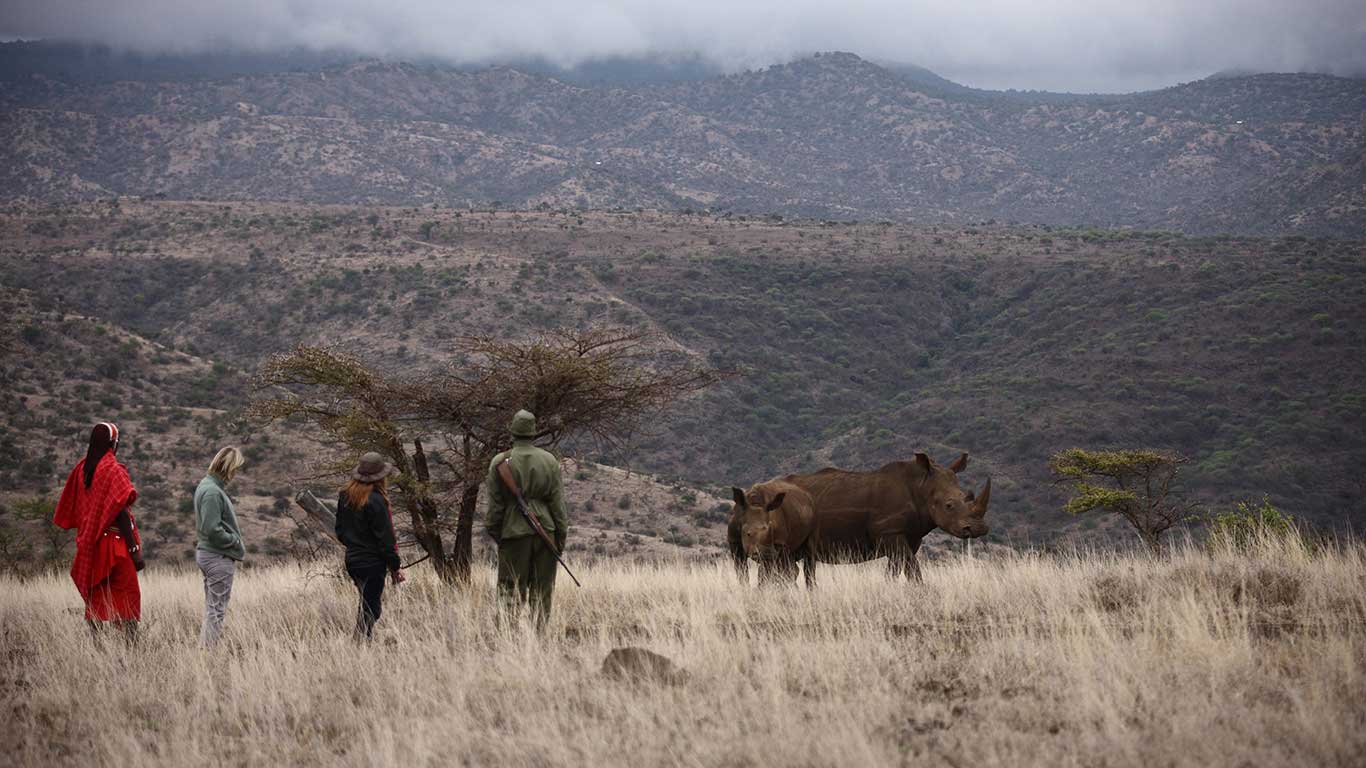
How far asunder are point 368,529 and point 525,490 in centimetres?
130

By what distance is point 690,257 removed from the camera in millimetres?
83375

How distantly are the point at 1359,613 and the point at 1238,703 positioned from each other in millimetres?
3050

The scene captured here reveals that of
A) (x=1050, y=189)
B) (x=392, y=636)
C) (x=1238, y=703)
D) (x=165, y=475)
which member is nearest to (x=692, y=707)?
(x=1238, y=703)

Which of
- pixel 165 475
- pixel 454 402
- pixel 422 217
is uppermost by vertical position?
pixel 422 217

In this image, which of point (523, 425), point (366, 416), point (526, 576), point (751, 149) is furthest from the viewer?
point (751, 149)

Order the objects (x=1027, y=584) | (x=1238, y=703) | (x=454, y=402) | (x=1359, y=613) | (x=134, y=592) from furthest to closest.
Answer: (x=454, y=402)
(x=1027, y=584)
(x=134, y=592)
(x=1359, y=613)
(x=1238, y=703)

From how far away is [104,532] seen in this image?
9.52m

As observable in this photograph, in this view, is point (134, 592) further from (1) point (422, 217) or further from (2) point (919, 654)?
(1) point (422, 217)

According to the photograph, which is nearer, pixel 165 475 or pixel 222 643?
pixel 222 643

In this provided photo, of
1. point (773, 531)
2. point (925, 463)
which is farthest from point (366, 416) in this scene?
point (925, 463)

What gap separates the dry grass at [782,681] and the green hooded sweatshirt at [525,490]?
856mm

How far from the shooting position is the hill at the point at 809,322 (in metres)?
47.8

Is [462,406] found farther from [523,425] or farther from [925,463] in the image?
[925,463]

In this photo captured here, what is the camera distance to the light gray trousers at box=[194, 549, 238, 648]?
378 inches
